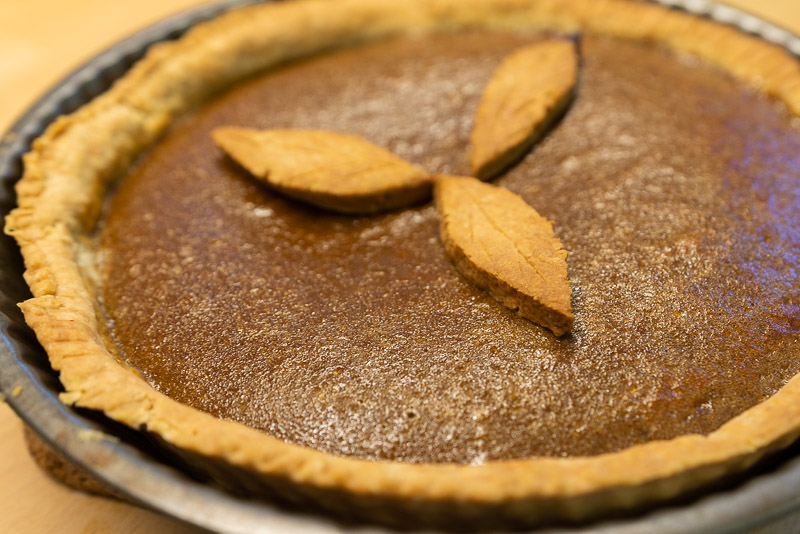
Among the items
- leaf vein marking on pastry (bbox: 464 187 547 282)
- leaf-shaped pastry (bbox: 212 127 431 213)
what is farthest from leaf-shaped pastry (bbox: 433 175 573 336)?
leaf-shaped pastry (bbox: 212 127 431 213)

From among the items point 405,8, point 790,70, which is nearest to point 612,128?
point 790,70

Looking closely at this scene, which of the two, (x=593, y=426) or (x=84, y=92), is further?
(x=84, y=92)

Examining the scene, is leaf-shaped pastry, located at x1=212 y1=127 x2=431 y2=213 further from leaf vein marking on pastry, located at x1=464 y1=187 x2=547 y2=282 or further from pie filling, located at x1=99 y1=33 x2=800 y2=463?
leaf vein marking on pastry, located at x1=464 y1=187 x2=547 y2=282

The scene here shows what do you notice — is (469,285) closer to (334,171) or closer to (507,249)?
(507,249)

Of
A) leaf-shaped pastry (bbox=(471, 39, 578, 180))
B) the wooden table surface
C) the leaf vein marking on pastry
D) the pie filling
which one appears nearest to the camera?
the pie filling

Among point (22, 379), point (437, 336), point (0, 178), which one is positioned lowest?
point (437, 336)

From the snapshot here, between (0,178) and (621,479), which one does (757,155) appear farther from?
(0,178)

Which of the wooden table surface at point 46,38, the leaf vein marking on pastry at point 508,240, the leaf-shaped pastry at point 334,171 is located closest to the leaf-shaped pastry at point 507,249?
the leaf vein marking on pastry at point 508,240
